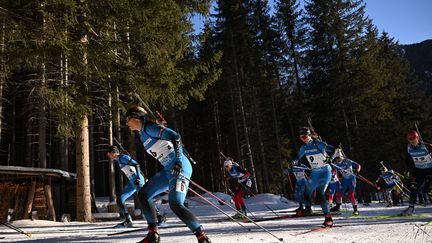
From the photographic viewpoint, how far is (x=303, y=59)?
33.8 metres

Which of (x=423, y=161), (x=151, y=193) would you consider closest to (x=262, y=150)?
(x=423, y=161)

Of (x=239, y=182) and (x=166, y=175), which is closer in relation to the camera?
(x=166, y=175)

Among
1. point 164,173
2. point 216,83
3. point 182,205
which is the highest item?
point 216,83

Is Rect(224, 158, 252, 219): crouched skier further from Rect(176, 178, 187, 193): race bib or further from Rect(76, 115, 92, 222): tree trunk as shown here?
Rect(176, 178, 187, 193): race bib

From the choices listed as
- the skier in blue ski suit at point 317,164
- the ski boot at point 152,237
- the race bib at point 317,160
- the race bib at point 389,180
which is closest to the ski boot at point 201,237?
the ski boot at point 152,237

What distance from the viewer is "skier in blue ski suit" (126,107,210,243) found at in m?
4.86

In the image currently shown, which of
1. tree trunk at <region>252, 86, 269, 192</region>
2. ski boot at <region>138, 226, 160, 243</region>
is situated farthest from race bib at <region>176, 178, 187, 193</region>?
→ tree trunk at <region>252, 86, 269, 192</region>

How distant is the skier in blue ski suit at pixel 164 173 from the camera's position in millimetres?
4855

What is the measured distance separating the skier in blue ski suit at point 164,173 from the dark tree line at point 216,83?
17.9 ft

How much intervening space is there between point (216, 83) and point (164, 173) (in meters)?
29.6

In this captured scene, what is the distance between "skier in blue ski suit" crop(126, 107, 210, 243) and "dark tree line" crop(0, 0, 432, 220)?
5457 mm

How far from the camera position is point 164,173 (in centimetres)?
541

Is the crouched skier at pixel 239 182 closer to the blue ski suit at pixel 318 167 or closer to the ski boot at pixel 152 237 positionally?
the blue ski suit at pixel 318 167

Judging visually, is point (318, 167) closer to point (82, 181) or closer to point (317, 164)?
point (317, 164)
